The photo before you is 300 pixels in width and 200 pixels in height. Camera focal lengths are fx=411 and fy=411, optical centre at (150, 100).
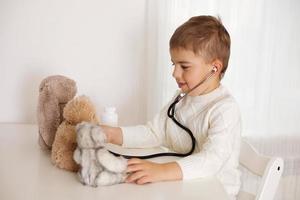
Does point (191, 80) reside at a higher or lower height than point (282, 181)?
higher

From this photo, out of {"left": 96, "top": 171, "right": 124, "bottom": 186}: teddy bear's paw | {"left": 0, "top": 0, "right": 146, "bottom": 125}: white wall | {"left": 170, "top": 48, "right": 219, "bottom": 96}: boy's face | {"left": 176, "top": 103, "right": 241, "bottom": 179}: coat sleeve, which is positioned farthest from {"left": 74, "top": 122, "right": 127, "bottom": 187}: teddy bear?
{"left": 0, "top": 0, "right": 146, "bottom": 125}: white wall

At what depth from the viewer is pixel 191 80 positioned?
3.46 feet

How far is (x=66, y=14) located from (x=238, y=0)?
0.58 m

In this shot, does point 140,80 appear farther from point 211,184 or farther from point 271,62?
point 211,184

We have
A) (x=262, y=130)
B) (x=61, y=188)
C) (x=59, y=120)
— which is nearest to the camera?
(x=61, y=188)

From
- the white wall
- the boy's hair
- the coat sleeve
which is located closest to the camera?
the coat sleeve

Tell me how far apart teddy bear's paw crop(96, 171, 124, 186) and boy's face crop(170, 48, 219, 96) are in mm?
337

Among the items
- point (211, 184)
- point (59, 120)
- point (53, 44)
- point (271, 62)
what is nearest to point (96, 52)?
point (53, 44)

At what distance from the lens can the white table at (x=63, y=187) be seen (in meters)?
0.79

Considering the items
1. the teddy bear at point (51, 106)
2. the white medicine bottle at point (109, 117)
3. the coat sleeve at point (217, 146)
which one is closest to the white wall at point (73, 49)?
the white medicine bottle at point (109, 117)

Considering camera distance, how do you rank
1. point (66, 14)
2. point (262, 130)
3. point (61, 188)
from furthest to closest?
point (262, 130)
point (66, 14)
point (61, 188)

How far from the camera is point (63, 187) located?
2.69 ft

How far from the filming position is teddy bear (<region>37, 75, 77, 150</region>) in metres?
1.02

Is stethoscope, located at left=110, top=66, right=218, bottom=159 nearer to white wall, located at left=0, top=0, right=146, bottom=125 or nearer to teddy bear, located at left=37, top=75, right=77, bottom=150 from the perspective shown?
teddy bear, located at left=37, top=75, right=77, bottom=150
